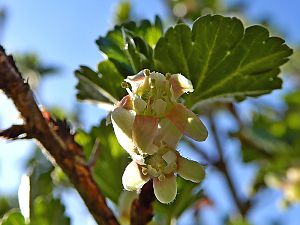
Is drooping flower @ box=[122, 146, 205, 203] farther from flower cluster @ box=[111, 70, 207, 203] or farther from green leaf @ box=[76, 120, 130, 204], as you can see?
green leaf @ box=[76, 120, 130, 204]

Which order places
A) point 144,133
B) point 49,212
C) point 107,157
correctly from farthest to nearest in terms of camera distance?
point 107,157 → point 49,212 → point 144,133

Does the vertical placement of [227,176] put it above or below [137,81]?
below

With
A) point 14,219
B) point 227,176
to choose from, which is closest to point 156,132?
point 14,219

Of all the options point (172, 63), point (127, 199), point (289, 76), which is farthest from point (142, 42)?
point (289, 76)

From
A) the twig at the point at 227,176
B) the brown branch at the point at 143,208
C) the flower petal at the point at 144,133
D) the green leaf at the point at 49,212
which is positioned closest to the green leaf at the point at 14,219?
the green leaf at the point at 49,212

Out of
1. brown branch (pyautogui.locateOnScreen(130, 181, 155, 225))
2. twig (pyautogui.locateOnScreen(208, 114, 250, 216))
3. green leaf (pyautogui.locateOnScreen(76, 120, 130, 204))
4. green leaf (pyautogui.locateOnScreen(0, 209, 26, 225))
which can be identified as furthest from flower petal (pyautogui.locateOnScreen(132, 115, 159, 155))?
twig (pyautogui.locateOnScreen(208, 114, 250, 216))

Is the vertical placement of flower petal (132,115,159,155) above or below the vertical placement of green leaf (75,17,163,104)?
below

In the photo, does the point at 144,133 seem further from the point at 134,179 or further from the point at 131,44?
the point at 131,44

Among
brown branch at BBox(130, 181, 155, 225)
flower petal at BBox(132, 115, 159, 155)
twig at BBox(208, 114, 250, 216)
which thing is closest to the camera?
flower petal at BBox(132, 115, 159, 155)
